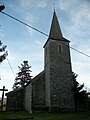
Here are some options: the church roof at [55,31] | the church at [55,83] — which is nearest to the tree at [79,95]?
the church at [55,83]

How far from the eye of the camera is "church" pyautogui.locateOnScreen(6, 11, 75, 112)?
79.4ft

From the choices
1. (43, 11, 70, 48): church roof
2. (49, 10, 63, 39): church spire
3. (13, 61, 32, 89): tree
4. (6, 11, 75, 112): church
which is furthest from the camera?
(13, 61, 32, 89): tree

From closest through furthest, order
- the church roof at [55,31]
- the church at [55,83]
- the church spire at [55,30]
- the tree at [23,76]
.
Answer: the church at [55,83] → the church roof at [55,31] → the church spire at [55,30] → the tree at [23,76]

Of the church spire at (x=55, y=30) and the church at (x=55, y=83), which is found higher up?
the church spire at (x=55, y=30)

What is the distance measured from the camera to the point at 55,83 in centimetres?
2512

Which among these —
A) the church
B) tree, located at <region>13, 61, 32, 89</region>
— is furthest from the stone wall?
tree, located at <region>13, 61, 32, 89</region>

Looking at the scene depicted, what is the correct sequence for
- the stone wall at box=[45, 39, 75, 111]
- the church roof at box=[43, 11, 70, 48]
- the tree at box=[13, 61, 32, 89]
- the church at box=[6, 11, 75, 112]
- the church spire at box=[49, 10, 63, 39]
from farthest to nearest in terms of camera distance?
the tree at box=[13, 61, 32, 89] → the church spire at box=[49, 10, 63, 39] → the church roof at box=[43, 11, 70, 48] → the church at box=[6, 11, 75, 112] → the stone wall at box=[45, 39, 75, 111]

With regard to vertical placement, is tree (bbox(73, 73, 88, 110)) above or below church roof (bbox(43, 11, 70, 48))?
below

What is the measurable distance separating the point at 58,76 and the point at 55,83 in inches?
49.8

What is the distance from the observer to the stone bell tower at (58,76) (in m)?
24.1

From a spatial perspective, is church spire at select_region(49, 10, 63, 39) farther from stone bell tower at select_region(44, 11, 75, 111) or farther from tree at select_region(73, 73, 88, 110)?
tree at select_region(73, 73, 88, 110)

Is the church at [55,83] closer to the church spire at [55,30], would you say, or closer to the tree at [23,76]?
the church spire at [55,30]

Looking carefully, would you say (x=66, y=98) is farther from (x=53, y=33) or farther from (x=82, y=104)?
(x=53, y=33)

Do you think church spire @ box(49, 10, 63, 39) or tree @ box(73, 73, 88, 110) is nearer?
tree @ box(73, 73, 88, 110)
